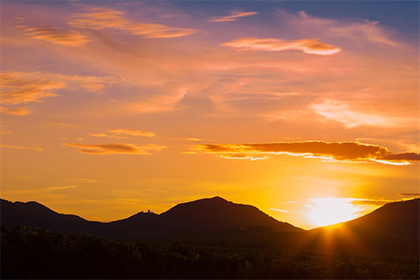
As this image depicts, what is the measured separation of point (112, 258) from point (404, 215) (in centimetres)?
16141

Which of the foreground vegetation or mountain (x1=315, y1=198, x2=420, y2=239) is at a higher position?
mountain (x1=315, y1=198, x2=420, y2=239)

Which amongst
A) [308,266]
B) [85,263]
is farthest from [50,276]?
[308,266]

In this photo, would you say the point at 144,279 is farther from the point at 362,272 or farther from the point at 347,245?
the point at 347,245

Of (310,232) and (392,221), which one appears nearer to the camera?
(310,232)

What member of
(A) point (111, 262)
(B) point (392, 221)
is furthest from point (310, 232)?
(A) point (111, 262)

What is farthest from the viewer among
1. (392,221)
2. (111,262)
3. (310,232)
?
(392,221)

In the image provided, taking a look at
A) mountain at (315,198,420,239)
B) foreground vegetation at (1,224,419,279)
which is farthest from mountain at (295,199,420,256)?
foreground vegetation at (1,224,419,279)

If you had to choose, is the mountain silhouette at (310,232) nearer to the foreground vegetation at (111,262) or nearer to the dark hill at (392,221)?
the dark hill at (392,221)

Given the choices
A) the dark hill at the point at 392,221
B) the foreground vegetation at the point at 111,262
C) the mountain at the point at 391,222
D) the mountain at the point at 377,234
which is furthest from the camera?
the dark hill at the point at 392,221

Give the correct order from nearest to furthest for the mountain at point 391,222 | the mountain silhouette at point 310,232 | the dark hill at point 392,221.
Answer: the mountain silhouette at point 310,232 → the mountain at point 391,222 → the dark hill at point 392,221

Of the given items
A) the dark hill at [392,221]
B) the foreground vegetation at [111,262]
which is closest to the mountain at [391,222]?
the dark hill at [392,221]

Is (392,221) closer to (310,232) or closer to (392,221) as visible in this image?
(392,221)

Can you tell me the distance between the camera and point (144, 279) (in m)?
27.3

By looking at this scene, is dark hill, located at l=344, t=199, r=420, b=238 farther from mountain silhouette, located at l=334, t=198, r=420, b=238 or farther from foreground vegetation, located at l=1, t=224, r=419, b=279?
foreground vegetation, located at l=1, t=224, r=419, b=279
